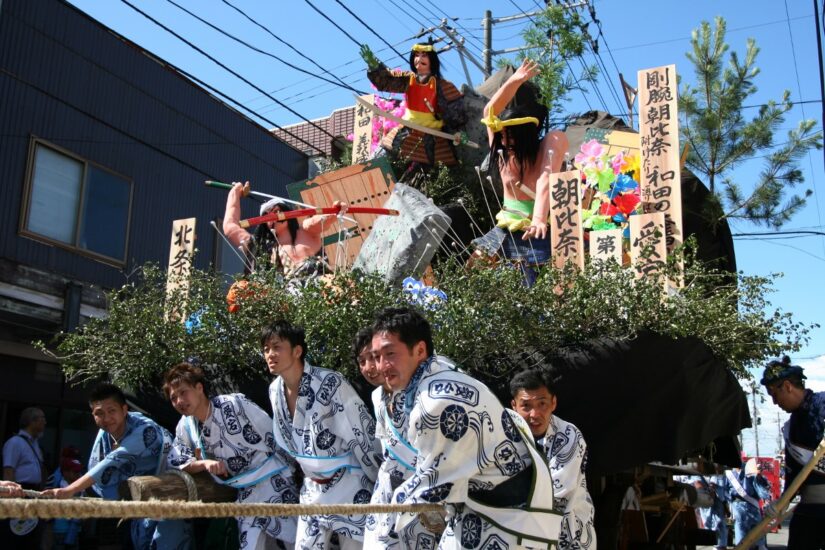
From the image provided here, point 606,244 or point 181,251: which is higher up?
point 181,251

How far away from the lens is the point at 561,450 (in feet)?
13.3

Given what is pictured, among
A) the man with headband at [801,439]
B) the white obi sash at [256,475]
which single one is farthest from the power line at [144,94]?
the man with headband at [801,439]

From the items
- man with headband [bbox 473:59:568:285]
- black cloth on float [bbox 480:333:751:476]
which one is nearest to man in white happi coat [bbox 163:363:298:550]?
black cloth on float [bbox 480:333:751:476]

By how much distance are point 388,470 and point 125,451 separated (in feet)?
6.28

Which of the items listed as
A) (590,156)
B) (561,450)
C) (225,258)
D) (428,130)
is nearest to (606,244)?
(561,450)

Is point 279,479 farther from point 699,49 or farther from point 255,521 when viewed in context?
point 699,49

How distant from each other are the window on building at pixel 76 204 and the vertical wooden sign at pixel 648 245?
7.95 meters

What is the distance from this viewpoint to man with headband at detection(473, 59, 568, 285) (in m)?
6.59

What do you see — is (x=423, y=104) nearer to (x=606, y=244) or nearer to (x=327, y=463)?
(x=606, y=244)

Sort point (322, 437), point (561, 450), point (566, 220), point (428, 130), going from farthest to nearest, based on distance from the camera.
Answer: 1. point (428, 130)
2. point (566, 220)
3. point (322, 437)
4. point (561, 450)

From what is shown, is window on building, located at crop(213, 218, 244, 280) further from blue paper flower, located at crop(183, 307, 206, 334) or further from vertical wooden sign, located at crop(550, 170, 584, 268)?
vertical wooden sign, located at crop(550, 170, 584, 268)

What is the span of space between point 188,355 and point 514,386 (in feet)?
7.76

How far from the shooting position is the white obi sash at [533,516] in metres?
2.94

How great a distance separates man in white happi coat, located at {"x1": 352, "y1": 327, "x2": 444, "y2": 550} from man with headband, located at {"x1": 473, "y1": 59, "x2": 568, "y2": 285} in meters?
2.89
